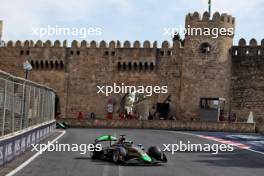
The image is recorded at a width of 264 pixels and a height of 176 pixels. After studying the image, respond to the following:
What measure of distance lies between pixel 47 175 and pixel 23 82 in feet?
18.5

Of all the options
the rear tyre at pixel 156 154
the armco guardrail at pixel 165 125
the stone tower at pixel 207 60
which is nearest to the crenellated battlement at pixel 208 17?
the stone tower at pixel 207 60

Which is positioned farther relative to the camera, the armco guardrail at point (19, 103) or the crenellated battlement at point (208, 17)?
the crenellated battlement at point (208, 17)

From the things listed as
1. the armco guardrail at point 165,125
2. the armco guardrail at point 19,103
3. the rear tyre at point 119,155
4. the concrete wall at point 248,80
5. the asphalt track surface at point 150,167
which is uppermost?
the concrete wall at point 248,80

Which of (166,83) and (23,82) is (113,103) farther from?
(23,82)

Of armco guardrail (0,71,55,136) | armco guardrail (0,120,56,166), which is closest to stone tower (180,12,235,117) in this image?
armco guardrail (0,71,55,136)

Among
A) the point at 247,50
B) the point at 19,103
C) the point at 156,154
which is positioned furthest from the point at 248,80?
the point at 156,154

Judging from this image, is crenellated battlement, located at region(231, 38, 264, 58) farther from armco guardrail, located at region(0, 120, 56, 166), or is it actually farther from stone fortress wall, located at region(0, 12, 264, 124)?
armco guardrail, located at region(0, 120, 56, 166)

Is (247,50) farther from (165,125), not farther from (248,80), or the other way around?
(165,125)

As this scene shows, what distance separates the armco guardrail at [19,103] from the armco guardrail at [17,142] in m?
0.18

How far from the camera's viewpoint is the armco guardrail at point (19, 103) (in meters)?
13.8

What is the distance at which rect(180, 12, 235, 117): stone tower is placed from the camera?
4778cm

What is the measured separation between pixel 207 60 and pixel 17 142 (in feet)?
111

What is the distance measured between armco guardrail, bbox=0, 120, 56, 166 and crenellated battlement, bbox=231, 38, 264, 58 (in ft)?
95.2

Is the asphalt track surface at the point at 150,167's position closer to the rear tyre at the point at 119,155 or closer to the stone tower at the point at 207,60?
the rear tyre at the point at 119,155
